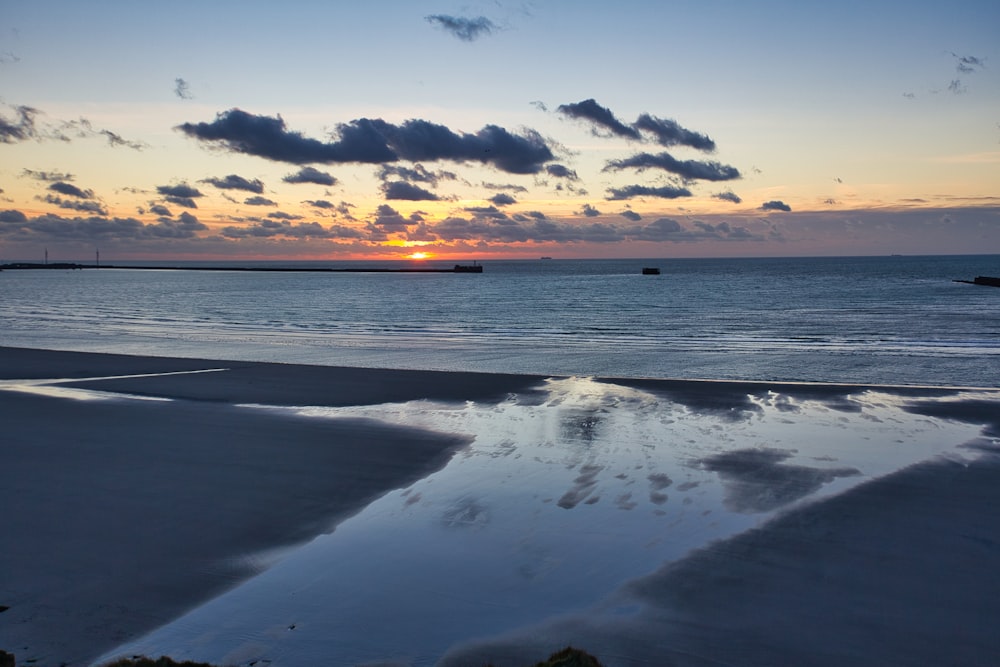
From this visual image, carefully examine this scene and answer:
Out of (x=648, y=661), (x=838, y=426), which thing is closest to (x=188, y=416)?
(x=648, y=661)

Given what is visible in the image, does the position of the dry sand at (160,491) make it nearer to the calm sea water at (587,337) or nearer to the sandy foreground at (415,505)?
the sandy foreground at (415,505)

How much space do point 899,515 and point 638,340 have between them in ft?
84.2

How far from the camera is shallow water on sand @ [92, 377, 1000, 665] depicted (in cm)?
639

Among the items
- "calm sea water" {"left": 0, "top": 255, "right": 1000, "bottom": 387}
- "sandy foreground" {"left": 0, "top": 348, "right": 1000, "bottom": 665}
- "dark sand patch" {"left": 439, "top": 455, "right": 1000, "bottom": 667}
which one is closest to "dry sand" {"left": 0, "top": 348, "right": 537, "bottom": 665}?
"sandy foreground" {"left": 0, "top": 348, "right": 1000, "bottom": 665}

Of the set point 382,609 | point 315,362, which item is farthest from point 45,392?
point 382,609

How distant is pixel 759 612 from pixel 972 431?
10196 mm

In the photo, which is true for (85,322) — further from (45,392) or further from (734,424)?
(734,424)

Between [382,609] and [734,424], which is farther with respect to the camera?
[734,424]

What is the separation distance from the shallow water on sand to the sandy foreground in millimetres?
175

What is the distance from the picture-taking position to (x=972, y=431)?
14219mm

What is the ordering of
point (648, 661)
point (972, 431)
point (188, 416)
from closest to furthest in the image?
point (648, 661) → point (972, 431) → point (188, 416)

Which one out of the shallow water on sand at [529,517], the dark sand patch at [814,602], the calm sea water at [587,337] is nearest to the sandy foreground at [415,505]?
the dark sand patch at [814,602]

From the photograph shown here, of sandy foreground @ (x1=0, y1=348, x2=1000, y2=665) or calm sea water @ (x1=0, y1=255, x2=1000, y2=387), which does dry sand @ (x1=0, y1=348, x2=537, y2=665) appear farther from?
calm sea water @ (x1=0, y1=255, x2=1000, y2=387)

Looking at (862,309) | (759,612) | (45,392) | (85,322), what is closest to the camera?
(759,612)
